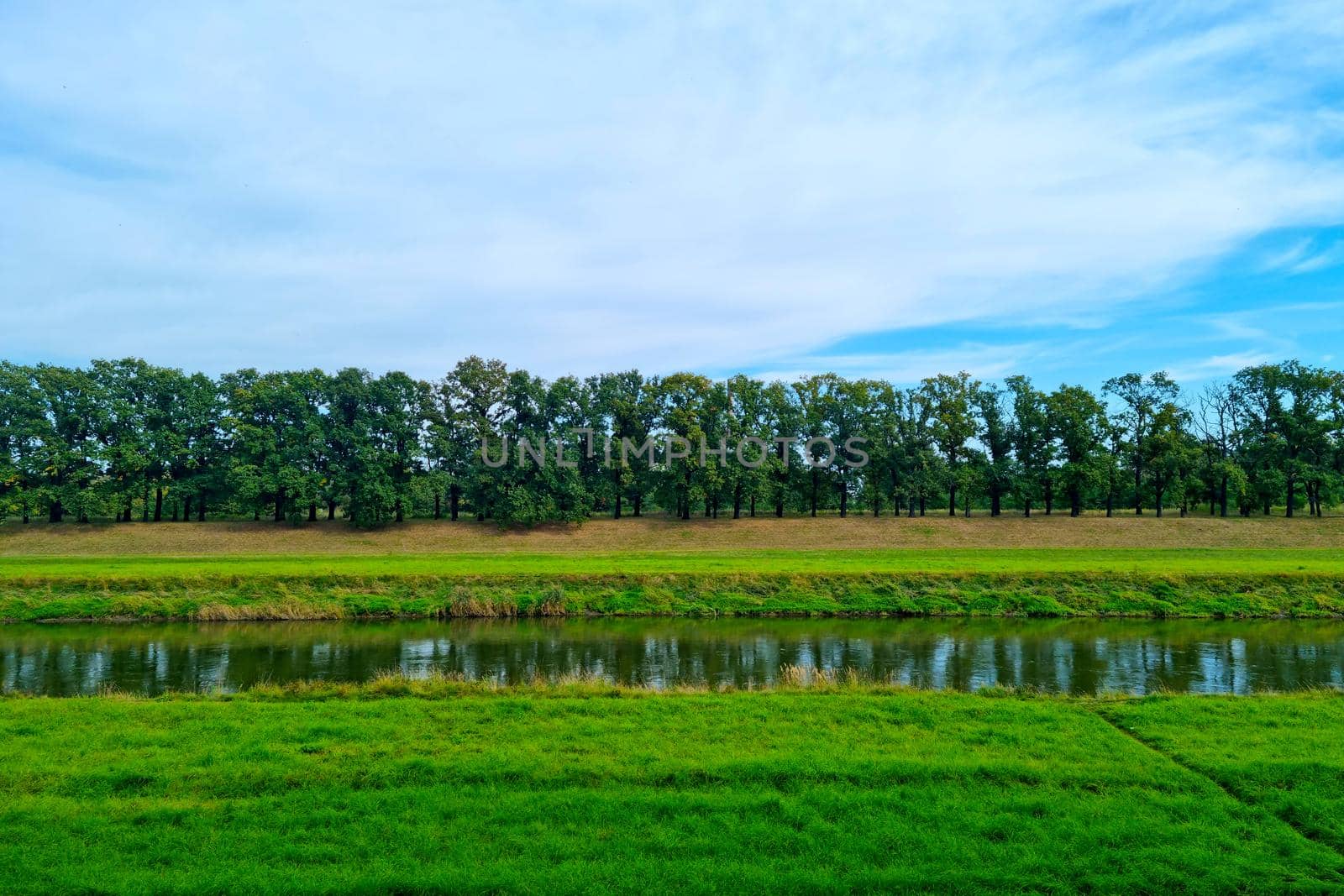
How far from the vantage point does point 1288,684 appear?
18625 millimetres

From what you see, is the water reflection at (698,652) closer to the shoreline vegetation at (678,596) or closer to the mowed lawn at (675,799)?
the shoreline vegetation at (678,596)

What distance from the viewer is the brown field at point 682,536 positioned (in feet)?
177

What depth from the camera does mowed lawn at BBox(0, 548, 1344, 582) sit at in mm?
34812

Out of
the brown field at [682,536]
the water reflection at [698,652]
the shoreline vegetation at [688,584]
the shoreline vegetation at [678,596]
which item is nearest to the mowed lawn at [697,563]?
the shoreline vegetation at [688,584]

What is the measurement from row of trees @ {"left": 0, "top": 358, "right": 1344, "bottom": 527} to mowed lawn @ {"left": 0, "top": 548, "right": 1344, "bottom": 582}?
15893 millimetres

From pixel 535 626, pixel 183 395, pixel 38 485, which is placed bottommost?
pixel 535 626

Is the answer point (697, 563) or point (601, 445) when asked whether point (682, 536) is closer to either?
point (601, 445)

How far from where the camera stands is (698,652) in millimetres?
23688

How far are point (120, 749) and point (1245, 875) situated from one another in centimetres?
1346

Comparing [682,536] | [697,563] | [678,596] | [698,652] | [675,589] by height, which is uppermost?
[682,536]

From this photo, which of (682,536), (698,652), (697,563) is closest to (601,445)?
(682,536)

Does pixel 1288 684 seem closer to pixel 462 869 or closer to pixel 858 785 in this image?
pixel 858 785

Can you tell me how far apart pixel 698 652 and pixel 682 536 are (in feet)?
118

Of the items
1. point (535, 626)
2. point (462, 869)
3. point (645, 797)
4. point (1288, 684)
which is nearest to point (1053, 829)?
point (645, 797)
